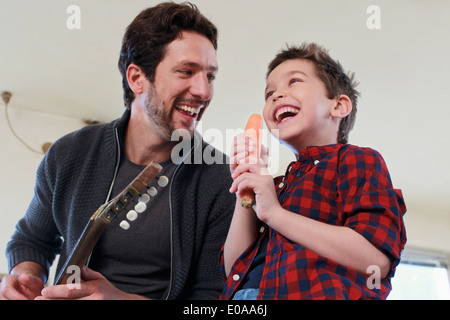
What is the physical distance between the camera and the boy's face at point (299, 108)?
0.89 metres

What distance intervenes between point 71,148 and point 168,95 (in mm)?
326

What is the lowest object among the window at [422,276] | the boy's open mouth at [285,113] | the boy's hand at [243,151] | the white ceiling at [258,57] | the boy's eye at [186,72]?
the window at [422,276]

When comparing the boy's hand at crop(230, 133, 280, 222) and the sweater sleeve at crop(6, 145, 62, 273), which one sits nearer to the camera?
the boy's hand at crop(230, 133, 280, 222)

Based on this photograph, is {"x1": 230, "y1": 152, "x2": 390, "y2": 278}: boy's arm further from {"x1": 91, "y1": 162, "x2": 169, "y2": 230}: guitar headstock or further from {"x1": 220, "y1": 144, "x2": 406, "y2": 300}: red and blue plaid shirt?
{"x1": 91, "y1": 162, "x2": 169, "y2": 230}: guitar headstock

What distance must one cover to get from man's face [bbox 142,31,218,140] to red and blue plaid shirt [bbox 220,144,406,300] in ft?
1.54

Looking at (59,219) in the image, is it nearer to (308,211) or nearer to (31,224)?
(31,224)

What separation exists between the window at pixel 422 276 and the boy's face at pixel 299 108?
3.68 metres

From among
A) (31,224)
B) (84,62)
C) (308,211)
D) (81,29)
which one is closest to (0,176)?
(84,62)

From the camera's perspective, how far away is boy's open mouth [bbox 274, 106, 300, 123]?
91 centimetres

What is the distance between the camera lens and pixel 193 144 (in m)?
1.27

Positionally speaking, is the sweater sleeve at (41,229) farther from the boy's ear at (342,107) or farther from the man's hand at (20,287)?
the boy's ear at (342,107)

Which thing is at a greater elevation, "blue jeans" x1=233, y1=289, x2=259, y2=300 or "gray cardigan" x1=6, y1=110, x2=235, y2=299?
"gray cardigan" x1=6, y1=110, x2=235, y2=299

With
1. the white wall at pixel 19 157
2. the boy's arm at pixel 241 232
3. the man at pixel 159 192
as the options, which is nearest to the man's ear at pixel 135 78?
Result: the man at pixel 159 192

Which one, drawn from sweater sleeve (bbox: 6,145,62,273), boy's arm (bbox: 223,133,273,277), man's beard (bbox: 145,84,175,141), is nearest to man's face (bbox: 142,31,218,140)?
man's beard (bbox: 145,84,175,141)
